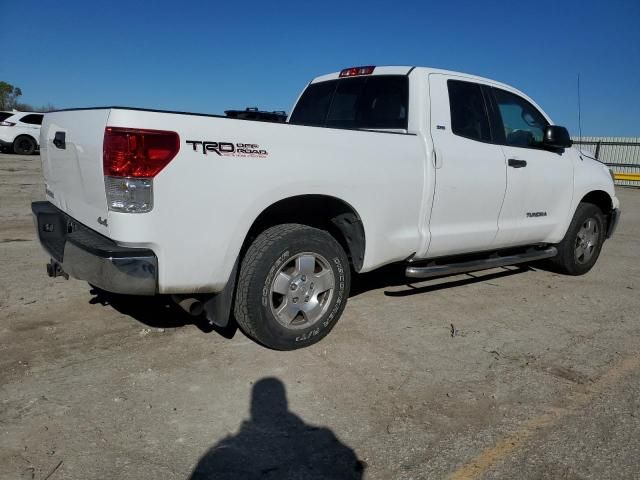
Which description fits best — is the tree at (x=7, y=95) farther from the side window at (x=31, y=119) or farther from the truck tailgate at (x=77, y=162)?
the truck tailgate at (x=77, y=162)

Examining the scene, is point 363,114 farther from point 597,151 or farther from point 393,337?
point 597,151

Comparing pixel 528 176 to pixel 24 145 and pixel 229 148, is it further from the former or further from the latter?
pixel 24 145

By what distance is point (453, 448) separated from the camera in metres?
2.59

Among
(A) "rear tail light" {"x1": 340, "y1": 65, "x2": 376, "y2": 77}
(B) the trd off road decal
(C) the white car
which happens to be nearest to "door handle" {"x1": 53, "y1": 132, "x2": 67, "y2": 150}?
(B) the trd off road decal

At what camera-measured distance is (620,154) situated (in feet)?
79.8

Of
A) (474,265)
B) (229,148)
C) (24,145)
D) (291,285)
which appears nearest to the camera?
(229,148)

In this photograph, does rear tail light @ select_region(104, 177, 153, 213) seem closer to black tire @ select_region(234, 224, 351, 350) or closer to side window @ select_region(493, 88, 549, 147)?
black tire @ select_region(234, 224, 351, 350)

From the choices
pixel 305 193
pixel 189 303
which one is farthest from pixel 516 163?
pixel 189 303

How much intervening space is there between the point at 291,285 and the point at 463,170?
1.82 m

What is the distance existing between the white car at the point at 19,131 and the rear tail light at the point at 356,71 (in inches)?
726

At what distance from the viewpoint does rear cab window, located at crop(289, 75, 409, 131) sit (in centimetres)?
437

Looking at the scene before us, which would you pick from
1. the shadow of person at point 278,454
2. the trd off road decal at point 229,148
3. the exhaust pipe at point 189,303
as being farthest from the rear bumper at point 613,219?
the exhaust pipe at point 189,303

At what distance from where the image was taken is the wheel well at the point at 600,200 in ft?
19.8

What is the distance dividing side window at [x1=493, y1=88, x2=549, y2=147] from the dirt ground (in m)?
1.61
